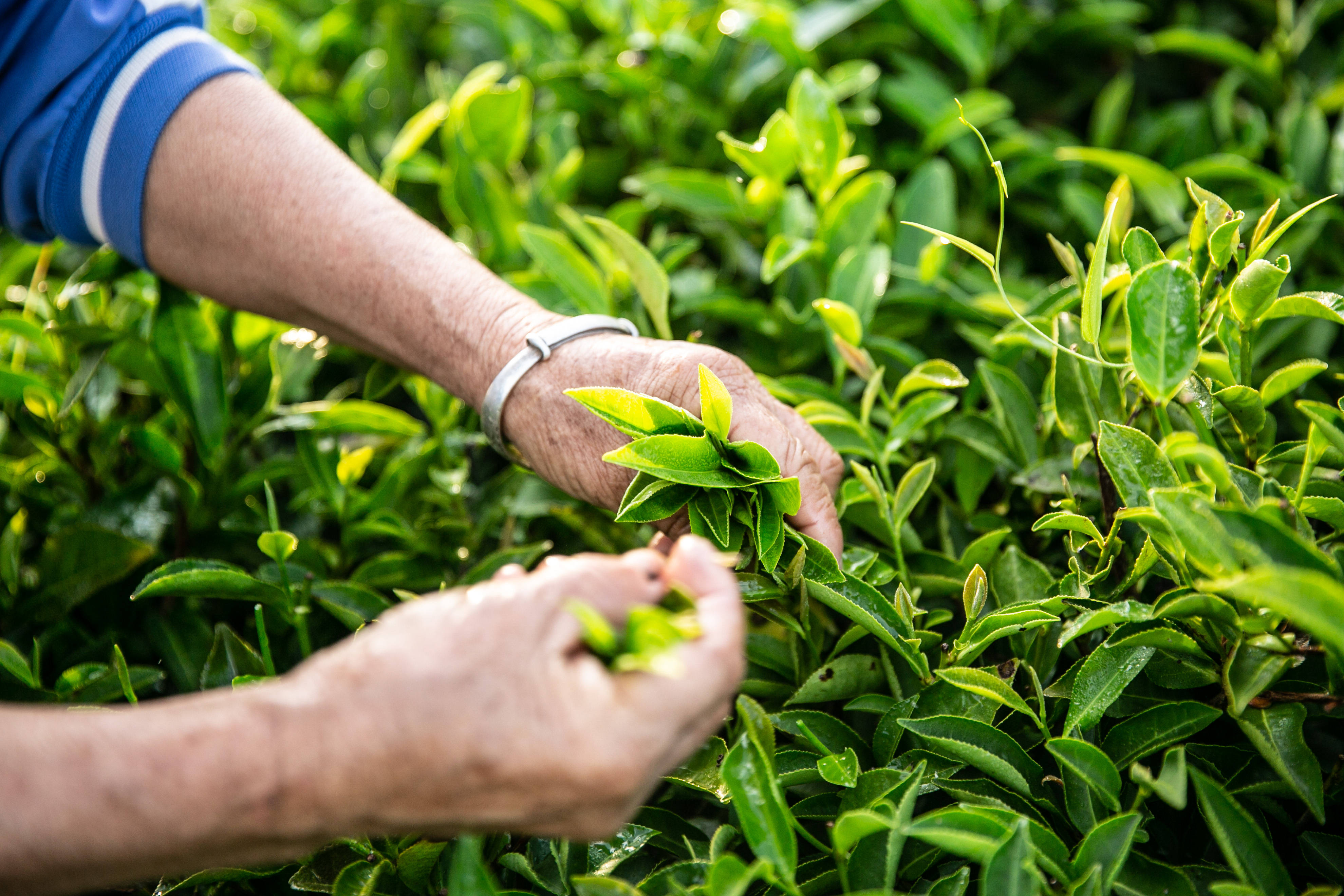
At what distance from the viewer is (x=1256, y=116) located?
1.30 m

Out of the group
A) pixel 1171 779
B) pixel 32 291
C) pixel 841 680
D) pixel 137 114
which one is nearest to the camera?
pixel 1171 779

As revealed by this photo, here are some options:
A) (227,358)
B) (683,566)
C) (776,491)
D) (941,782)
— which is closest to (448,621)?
(683,566)

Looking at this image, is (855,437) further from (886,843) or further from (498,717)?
(498,717)

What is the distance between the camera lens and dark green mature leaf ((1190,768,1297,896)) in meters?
0.68

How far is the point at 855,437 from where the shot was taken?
100 cm

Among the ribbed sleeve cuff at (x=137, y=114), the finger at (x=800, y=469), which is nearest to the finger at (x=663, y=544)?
the finger at (x=800, y=469)

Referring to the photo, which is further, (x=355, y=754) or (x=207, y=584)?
(x=207, y=584)

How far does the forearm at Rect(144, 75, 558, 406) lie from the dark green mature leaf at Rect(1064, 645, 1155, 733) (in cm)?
61

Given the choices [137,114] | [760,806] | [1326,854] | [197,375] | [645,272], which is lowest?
[1326,854]

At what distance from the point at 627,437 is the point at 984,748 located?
15.9 inches

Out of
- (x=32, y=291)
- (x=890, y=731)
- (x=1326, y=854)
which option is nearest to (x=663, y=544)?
(x=890, y=731)

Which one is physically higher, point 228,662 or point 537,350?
point 537,350

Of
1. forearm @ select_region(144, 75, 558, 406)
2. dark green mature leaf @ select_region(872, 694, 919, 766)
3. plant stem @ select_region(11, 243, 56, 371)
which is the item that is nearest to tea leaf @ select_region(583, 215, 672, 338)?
forearm @ select_region(144, 75, 558, 406)

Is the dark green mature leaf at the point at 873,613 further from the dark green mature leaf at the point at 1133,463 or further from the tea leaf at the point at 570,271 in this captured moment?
the tea leaf at the point at 570,271
